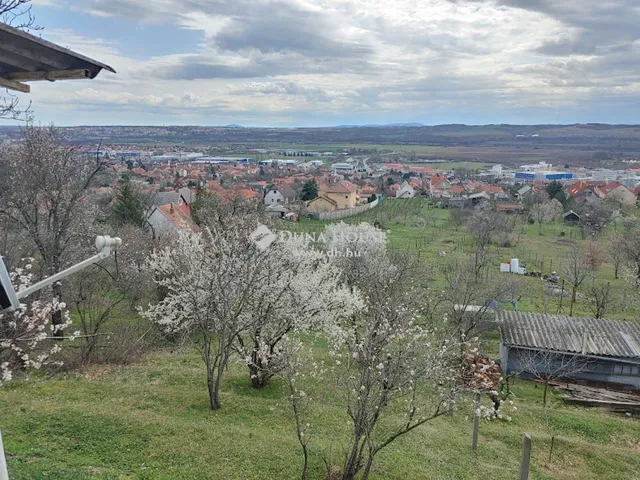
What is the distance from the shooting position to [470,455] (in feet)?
31.6

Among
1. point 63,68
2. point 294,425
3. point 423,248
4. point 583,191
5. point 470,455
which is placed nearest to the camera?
point 63,68

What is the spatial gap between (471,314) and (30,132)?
596 inches

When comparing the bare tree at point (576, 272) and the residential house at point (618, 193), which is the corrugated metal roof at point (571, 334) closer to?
the bare tree at point (576, 272)

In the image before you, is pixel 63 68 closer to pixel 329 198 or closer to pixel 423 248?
pixel 423 248

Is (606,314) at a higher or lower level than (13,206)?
lower

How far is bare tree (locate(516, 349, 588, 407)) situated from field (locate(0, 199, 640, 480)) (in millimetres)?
887

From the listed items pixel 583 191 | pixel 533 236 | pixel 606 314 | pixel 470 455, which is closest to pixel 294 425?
pixel 470 455

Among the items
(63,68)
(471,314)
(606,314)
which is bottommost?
(606,314)

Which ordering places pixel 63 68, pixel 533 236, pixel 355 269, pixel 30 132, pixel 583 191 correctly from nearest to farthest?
pixel 63 68
pixel 30 132
pixel 355 269
pixel 533 236
pixel 583 191

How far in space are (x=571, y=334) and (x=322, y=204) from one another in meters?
41.0

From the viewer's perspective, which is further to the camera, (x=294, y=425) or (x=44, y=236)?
(x=44, y=236)

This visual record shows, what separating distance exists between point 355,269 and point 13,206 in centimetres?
1337

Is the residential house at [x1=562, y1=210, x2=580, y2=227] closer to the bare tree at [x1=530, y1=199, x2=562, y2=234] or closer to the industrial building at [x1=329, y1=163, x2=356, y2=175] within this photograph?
the bare tree at [x1=530, y1=199, x2=562, y2=234]

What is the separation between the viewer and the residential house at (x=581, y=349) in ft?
49.5
